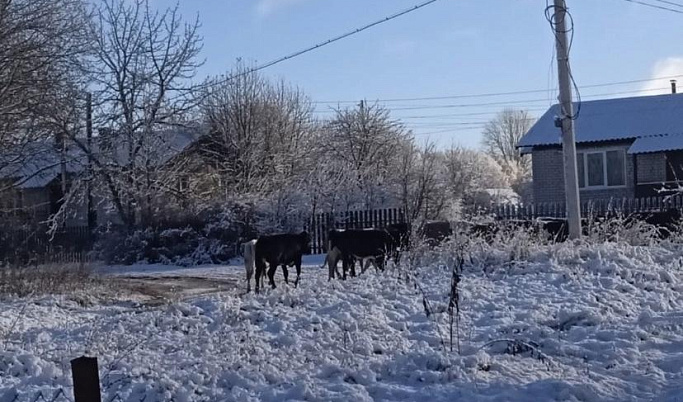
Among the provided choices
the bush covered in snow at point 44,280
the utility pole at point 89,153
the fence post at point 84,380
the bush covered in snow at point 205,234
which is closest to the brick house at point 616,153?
the bush covered in snow at point 205,234

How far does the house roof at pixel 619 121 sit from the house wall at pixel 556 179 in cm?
50

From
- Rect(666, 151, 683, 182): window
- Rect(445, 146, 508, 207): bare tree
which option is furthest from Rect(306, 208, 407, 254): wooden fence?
Rect(445, 146, 508, 207): bare tree

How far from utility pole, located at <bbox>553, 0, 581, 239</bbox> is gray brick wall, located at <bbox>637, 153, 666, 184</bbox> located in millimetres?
20249

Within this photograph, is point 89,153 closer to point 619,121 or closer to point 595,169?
point 595,169

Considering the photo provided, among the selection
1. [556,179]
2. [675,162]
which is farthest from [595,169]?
[675,162]

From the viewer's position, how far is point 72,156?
117ft

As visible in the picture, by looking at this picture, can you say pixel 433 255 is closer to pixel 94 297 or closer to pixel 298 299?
pixel 298 299

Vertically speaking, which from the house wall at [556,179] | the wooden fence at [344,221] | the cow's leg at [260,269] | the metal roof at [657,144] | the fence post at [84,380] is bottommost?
the fence post at [84,380]

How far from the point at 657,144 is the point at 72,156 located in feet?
78.5

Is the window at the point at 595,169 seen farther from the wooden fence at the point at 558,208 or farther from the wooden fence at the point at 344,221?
the wooden fence at the point at 344,221

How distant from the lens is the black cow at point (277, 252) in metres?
18.5

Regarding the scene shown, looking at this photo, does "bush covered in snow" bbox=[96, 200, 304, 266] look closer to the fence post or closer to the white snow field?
the white snow field

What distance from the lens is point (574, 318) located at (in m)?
11.2

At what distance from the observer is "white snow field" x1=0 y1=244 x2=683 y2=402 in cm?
827
